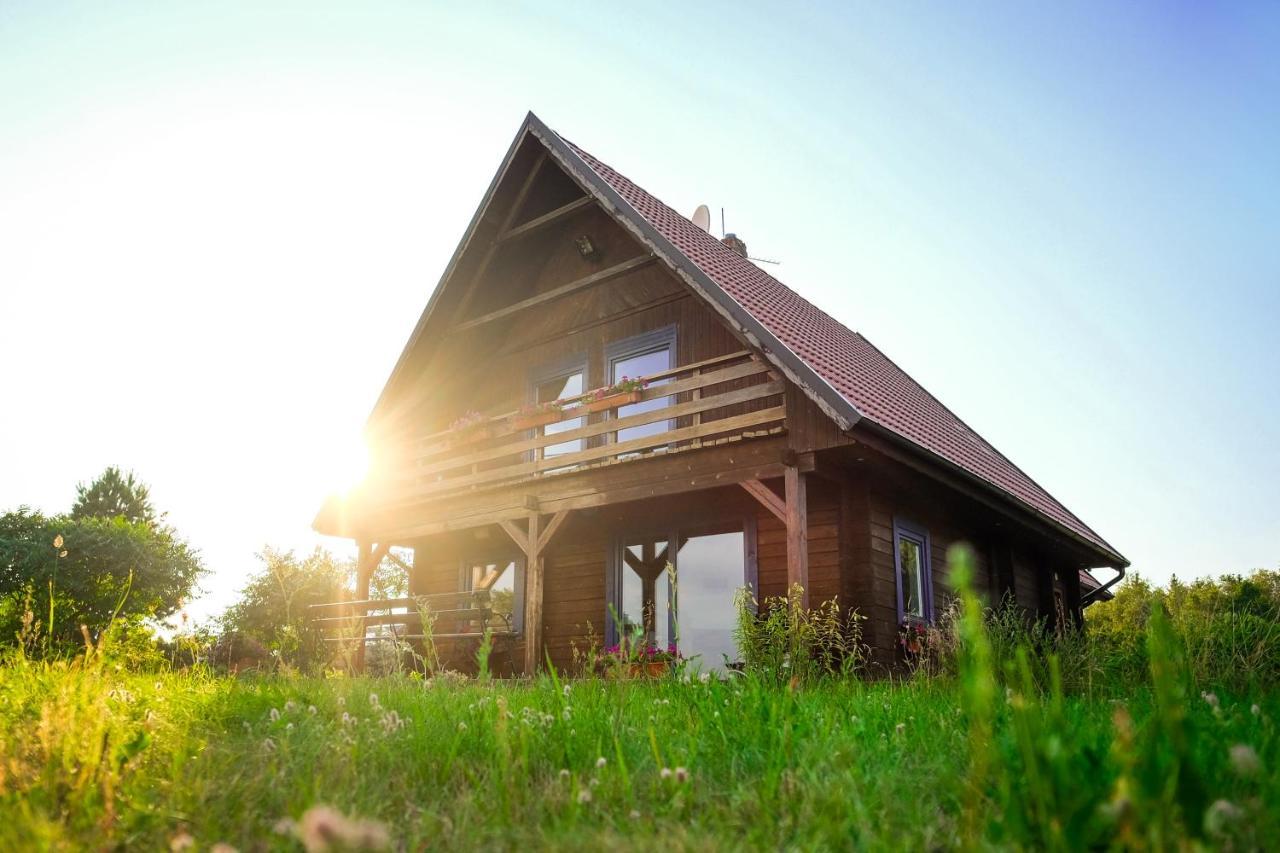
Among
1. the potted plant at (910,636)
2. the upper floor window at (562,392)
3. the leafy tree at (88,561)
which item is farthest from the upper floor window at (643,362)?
the leafy tree at (88,561)

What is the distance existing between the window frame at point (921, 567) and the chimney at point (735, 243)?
739 centimetres

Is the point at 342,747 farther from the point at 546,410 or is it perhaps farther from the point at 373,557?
the point at 373,557

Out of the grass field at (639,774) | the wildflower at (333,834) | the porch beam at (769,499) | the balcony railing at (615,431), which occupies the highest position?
the balcony railing at (615,431)

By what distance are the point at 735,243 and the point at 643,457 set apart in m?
7.94

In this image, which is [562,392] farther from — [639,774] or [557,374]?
[639,774]

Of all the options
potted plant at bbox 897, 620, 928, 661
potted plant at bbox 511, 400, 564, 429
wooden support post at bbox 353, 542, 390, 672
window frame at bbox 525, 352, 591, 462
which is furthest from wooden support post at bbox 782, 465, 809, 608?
wooden support post at bbox 353, 542, 390, 672

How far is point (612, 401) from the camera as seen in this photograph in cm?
1148

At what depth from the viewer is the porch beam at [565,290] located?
40.2ft

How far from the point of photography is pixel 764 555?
37.2 feet

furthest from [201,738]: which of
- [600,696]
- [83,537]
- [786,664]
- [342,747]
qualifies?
[83,537]

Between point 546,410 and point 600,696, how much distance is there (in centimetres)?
797

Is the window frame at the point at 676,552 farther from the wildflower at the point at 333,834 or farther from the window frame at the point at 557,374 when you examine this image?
the wildflower at the point at 333,834

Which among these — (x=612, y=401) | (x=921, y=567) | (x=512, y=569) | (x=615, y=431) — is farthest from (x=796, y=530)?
(x=512, y=569)

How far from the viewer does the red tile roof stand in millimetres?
10320
